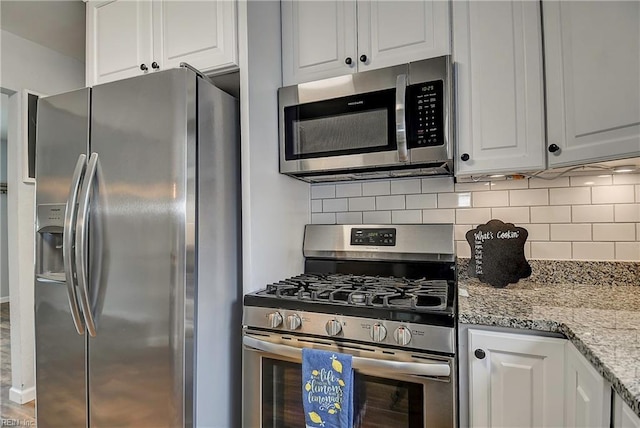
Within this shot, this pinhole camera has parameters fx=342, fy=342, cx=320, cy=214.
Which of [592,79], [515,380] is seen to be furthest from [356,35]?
[515,380]

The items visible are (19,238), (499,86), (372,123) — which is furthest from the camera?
(19,238)

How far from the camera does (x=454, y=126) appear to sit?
1.46 metres

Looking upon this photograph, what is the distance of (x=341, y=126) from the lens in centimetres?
159

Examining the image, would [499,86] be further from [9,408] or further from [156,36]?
[9,408]

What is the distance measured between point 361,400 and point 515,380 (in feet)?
1.67

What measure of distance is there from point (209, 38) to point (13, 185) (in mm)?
1976

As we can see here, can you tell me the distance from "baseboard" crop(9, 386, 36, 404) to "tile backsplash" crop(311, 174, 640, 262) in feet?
8.26

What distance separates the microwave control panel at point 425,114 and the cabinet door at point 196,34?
0.80m

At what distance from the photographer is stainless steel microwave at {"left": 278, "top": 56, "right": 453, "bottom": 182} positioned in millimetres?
1421

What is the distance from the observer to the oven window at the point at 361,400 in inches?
45.3

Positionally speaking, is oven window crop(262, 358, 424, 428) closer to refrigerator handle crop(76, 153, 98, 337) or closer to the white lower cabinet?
the white lower cabinet

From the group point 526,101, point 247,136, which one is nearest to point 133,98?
point 247,136

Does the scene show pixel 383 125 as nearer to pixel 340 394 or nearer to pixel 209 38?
pixel 209 38

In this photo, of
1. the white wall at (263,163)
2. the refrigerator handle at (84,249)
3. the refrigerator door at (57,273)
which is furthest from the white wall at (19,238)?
the white wall at (263,163)
